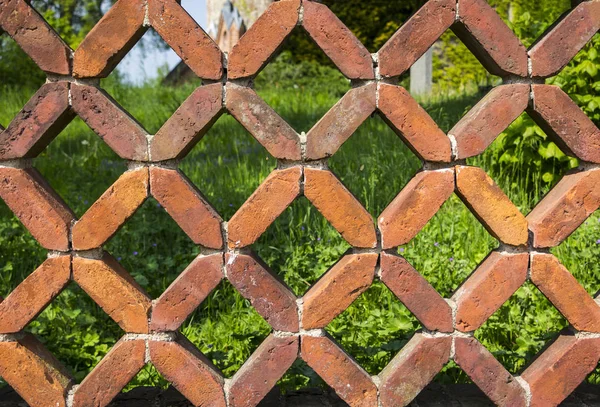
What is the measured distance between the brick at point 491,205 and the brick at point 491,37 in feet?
0.74

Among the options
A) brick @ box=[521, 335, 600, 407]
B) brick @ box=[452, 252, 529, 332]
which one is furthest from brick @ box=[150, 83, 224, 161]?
brick @ box=[521, 335, 600, 407]

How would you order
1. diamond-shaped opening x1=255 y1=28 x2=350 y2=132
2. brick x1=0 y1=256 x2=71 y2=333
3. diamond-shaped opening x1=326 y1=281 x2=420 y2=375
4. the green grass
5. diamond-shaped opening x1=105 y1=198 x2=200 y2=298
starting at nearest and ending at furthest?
brick x1=0 y1=256 x2=71 y2=333 → diamond-shaped opening x1=326 y1=281 x2=420 y2=375 → the green grass → diamond-shaped opening x1=105 y1=198 x2=200 y2=298 → diamond-shaped opening x1=255 y1=28 x2=350 y2=132

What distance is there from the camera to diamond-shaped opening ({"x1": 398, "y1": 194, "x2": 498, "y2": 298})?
2.83m

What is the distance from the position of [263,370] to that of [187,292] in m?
0.24

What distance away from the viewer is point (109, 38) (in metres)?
1.46

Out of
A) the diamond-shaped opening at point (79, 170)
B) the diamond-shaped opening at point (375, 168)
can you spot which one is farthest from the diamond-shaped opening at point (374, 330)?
the diamond-shaped opening at point (79, 170)

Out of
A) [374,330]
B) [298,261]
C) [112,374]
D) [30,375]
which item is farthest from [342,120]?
[298,261]

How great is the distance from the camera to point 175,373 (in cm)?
158

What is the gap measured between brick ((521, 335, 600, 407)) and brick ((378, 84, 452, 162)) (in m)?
0.53

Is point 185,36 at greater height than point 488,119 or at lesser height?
greater

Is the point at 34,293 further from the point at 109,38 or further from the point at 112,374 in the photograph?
the point at 109,38

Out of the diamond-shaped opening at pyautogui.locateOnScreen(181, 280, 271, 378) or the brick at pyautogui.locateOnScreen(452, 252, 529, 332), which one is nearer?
the brick at pyautogui.locateOnScreen(452, 252, 529, 332)

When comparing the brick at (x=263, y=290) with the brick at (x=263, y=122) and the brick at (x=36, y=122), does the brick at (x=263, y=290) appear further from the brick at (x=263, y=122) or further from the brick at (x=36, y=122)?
the brick at (x=36, y=122)

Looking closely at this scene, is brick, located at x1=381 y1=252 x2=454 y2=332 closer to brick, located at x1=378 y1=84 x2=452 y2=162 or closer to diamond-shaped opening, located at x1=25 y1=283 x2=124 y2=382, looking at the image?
brick, located at x1=378 y1=84 x2=452 y2=162
